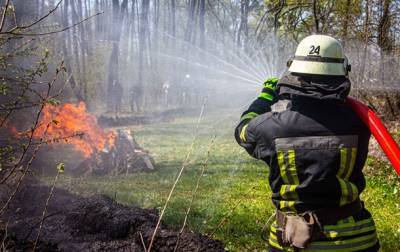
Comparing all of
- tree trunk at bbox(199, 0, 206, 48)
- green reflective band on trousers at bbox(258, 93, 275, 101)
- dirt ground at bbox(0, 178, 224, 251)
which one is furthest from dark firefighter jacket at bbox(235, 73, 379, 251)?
tree trunk at bbox(199, 0, 206, 48)

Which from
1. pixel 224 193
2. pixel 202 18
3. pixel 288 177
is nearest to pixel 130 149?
pixel 224 193

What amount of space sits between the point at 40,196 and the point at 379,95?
13.1 metres

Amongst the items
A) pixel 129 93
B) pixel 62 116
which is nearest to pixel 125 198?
pixel 62 116

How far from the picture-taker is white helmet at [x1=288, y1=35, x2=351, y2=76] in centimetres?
248

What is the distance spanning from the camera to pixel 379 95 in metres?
15.4

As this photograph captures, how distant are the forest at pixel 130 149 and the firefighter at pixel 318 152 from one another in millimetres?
496

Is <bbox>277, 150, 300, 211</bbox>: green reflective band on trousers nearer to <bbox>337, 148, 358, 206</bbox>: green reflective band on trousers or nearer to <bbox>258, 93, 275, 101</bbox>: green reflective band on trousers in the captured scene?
<bbox>337, 148, 358, 206</bbox>: green reflective band on trousers

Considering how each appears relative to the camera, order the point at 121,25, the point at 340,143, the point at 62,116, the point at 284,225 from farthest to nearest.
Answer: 1. the point at 121,25
2. the point at 62,116
3. the point at 284,225
4. the point at 340,143

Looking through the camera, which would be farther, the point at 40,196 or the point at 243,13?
the point at 243,13

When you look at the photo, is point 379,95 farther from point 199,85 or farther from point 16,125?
point 199,85

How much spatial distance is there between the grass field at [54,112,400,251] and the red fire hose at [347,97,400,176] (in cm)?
182

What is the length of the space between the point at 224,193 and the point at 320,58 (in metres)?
5.82

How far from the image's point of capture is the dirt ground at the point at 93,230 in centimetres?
470

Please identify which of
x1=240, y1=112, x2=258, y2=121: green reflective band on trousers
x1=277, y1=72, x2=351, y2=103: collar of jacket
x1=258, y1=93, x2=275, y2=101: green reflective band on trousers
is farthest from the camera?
x1=258, y1=93, x2=275, y2=101: green reflective band on trousers
